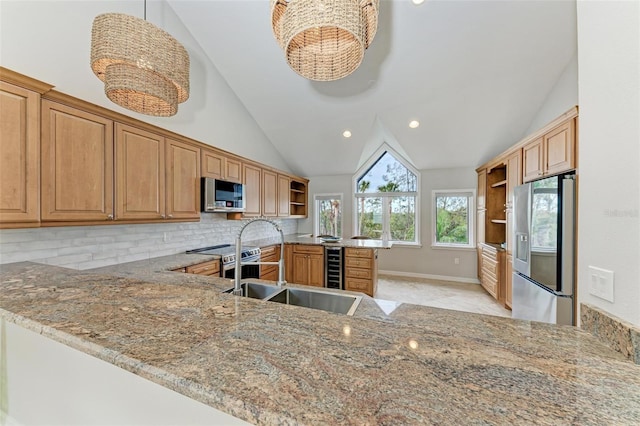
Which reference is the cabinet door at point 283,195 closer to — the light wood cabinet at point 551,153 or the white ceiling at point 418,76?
the white ceiling at point 418,76

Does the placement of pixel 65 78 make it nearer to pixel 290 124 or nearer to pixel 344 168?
pixel 290 124

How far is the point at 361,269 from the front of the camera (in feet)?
13.1

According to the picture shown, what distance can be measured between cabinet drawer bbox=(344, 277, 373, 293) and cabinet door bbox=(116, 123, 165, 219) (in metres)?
2.77

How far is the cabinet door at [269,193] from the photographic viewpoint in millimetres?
4559

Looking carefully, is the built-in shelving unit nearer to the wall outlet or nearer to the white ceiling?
the white ceiling

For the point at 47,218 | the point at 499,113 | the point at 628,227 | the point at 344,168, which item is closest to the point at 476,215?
the point at 499,113

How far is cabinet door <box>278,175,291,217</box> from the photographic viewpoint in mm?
5063

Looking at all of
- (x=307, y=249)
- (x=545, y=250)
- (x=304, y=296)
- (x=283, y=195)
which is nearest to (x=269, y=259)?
(x=307, y=249)

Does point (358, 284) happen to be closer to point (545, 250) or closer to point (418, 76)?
point (545, 250)

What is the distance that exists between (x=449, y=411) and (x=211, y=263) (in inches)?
112

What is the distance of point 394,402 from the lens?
502mm

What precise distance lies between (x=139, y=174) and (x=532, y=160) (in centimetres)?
442

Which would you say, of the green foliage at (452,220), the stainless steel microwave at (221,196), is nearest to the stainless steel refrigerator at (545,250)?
the green foliage at (452,220)

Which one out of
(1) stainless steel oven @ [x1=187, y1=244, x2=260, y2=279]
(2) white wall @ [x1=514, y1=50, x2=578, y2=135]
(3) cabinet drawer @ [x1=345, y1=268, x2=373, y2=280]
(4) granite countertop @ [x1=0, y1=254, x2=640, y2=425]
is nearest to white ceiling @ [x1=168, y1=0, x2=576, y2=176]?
(2) white wall @ [x1=514, y1=50, x2=578, y2=135]
